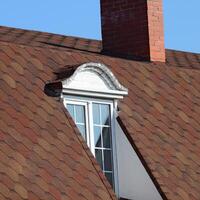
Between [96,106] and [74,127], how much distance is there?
0.94 m

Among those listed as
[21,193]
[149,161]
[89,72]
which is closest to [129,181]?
[149,161]

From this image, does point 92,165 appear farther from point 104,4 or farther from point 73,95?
point 104,4

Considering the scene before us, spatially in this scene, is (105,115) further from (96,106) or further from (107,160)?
(107,160)

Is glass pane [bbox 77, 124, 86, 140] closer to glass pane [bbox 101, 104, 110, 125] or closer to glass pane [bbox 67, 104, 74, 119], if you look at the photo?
glass pane [bbox 67, 104, 74, 119]

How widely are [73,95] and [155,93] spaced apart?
7.71 feet

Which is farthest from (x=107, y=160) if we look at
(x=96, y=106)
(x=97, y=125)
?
(x=96, y=106)

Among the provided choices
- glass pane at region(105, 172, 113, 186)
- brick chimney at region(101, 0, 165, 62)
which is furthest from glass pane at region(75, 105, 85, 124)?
brick chimney at region(101, 0, 165, 62)

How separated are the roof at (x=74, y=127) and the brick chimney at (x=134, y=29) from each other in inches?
28.9

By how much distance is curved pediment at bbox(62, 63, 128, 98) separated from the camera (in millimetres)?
21156

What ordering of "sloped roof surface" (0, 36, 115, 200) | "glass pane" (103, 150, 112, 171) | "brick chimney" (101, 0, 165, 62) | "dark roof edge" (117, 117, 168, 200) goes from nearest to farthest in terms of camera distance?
1. "sloped roof surface" (0, 36, 115, 200)
2. "dark roof edge" (117, 117, 168, 200)
3. "glass pane" (103, 150, 112, 171)
4. "brick chimney" (101, 0, 165, 62)

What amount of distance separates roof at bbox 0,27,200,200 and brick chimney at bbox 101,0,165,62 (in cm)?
73

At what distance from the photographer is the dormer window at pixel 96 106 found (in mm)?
21250

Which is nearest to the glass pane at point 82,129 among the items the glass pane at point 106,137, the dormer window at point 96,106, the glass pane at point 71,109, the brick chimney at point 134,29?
Answer: the dormer window at point 96,106

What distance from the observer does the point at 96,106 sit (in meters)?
21.6
